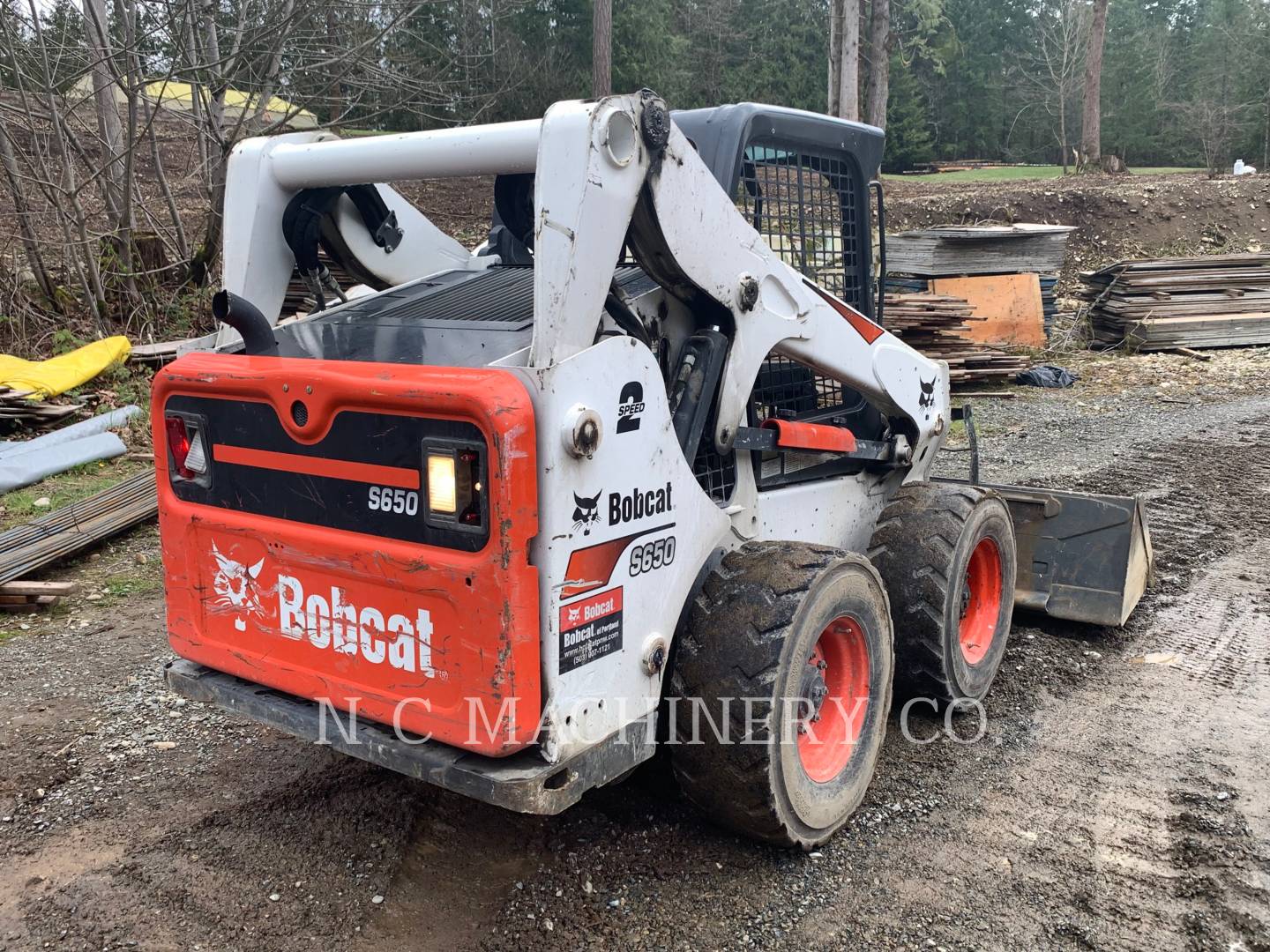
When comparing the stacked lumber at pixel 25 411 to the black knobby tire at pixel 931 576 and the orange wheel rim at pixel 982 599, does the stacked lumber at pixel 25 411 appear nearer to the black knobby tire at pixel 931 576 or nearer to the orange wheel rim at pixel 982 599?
the black knobby tire at pixel 931 576

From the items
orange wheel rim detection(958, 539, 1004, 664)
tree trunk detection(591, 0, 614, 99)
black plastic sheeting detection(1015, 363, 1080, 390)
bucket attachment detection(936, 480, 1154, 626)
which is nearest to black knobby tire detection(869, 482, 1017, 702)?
orange wheel rim detection(958, 539, 1004, 664)

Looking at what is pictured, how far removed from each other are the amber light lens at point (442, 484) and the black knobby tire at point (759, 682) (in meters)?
0.90

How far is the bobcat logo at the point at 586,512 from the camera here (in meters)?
2.55

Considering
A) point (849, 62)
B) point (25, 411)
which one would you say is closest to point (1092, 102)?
point (849, 62)

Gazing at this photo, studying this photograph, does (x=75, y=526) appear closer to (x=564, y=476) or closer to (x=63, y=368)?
(x=63, y=368)

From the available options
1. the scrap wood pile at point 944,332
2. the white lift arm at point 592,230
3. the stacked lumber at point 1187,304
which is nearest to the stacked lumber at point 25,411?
the white lift arm at point 592,230

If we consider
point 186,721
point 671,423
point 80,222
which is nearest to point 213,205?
point 80,222

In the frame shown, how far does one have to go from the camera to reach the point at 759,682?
115 inches

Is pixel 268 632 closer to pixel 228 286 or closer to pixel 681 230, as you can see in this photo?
pixel 228 286

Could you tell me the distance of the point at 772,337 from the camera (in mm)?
3270

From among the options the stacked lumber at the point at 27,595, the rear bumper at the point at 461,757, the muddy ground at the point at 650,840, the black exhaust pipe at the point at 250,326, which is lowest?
the muddy ground at the point at 650,840

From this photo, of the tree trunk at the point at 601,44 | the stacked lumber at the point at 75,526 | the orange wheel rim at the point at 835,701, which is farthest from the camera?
the tree trunk at the point at 601,44

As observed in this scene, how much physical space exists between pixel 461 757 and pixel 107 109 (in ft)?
35.0

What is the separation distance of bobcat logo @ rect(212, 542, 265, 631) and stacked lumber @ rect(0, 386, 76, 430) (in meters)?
6.61
